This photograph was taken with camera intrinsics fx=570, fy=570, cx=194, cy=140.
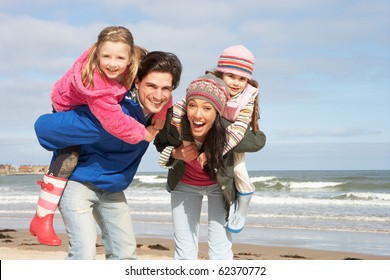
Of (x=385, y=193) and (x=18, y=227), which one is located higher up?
(x=385, y=193)

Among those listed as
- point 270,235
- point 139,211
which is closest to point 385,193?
point 139,211

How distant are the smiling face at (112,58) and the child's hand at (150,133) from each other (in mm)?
415

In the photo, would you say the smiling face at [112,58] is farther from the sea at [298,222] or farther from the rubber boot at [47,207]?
the sea at [298,222]

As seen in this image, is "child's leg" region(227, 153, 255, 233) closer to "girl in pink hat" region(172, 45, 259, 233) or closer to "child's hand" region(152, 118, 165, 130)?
"girl in pink hat" region(172, 45, 259, 233)

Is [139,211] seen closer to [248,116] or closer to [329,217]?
[329,217]

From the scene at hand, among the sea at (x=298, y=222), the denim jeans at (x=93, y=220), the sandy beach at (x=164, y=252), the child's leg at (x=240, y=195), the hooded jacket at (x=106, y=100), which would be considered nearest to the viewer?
the hooded jacket at (x=106, y=100)

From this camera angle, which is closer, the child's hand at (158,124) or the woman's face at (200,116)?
the woman's face at (200,116)

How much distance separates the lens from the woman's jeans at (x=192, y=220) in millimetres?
4105

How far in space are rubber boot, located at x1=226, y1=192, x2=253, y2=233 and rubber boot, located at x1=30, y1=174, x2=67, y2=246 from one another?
1190mm

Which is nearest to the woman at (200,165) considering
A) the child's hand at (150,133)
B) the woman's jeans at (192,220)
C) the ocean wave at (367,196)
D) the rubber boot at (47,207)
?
the woman's jeans at (192,220)

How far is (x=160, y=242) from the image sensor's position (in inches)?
400

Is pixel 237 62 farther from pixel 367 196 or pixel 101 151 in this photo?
pixel 367 196

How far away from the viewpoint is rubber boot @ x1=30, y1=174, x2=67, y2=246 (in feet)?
12.5
